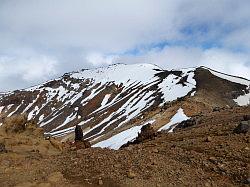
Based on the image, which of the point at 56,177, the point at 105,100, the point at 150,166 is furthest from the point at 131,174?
the point at 105,100

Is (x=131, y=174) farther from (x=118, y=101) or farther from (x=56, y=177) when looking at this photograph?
(x=118, y=101)

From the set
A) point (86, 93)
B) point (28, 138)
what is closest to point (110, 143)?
point (28, 138)

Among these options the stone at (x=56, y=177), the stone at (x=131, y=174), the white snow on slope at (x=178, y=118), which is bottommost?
the stone at (x=131, y=174)

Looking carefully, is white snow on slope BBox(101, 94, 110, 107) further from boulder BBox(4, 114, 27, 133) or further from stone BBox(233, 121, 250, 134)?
stone BBox(233, 121, 250, 134)

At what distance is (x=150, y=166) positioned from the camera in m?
19.3

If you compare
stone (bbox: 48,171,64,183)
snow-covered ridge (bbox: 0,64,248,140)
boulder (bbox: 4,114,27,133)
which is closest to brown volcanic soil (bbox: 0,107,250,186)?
stone (bbox: 48,171,64,183)

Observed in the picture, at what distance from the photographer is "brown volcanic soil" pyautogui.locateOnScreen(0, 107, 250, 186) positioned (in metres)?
18.3

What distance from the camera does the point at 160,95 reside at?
12181cm

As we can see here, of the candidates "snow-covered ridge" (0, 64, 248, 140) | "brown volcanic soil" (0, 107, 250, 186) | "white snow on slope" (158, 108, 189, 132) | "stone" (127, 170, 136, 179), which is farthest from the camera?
"snow-covered ridge" (0, 64, 248, 140)

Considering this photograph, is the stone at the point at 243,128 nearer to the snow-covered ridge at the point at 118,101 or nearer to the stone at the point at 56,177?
the stone at the point at 56,177

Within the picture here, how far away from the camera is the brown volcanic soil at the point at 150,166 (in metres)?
18.3

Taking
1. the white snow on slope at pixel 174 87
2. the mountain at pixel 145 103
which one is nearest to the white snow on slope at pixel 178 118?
the mountain at pixel 145 103

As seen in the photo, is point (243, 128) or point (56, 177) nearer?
point (56, 177)

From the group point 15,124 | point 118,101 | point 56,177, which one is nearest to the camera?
point 56,177
